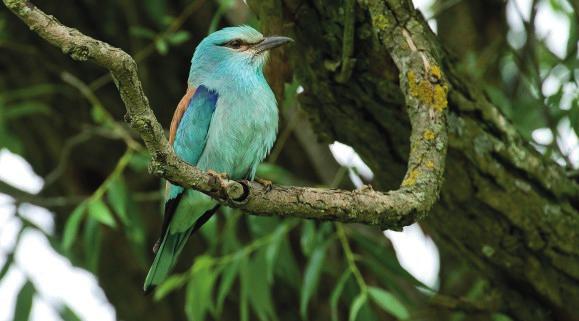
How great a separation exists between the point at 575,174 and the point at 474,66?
1.27m

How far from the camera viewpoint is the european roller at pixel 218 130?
11.9 feet

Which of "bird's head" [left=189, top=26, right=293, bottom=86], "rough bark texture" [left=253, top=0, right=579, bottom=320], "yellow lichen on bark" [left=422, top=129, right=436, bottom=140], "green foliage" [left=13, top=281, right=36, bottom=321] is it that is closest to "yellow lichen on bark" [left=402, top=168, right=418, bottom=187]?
"yellow lichen on bark" [left=422, top=129, right=436, bottom=140]

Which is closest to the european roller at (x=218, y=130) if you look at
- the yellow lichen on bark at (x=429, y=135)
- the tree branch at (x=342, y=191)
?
the tree branch at (x=342, y=191)

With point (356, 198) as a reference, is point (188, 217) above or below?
below

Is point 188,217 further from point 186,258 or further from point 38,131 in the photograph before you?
point 38,131

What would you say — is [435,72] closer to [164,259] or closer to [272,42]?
[272,42]

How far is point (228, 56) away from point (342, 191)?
1560 millimetres

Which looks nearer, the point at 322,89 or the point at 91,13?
the point at 322,89

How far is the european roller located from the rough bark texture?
28 cm

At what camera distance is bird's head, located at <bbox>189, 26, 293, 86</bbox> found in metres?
3.94

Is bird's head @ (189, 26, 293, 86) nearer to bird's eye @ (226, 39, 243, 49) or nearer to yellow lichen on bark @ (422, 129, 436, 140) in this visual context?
bird's eye @ (226, 39, 243, 49)

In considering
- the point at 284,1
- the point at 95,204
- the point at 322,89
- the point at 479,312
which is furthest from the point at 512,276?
the point at 95,204

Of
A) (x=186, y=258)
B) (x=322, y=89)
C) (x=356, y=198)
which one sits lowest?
(x=186, y=258)

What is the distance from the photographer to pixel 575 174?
372cm
